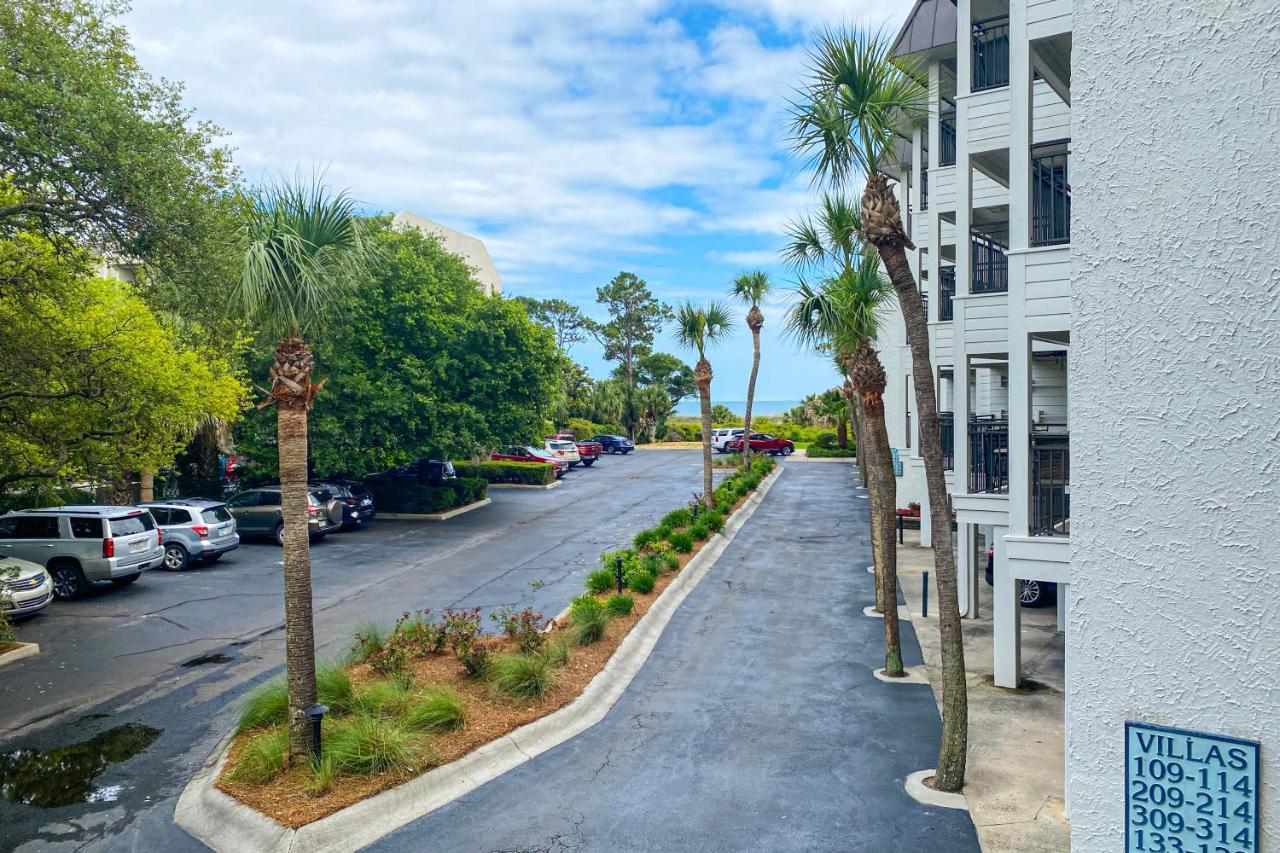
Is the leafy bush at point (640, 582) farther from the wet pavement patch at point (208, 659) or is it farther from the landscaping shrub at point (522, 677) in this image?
the wet pavement patch at point (208, 659)

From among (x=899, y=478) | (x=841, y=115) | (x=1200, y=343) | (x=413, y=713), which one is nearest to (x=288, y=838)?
(x=413, y=713)

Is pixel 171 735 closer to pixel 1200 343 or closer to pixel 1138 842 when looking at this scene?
pixel 1138 842

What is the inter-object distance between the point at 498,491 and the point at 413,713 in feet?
92.1

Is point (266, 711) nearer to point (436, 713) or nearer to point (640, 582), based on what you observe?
point (436, 713)

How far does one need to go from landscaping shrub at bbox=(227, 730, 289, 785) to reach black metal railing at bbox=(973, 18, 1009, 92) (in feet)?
44.5

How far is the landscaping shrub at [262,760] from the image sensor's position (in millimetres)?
8672

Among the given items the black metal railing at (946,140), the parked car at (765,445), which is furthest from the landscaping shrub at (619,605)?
the parked car at (765,445)

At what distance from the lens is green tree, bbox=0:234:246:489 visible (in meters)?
13.6

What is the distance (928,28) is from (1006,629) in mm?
15053

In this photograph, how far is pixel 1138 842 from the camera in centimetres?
431

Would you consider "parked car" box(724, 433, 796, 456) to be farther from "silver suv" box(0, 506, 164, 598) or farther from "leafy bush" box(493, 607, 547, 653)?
"leafy bush" box(493, 607, 547, 653)

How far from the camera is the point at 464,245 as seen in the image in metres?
59.5

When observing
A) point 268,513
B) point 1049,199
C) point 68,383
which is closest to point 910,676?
point 1049,199

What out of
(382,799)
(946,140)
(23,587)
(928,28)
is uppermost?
(928,28)
